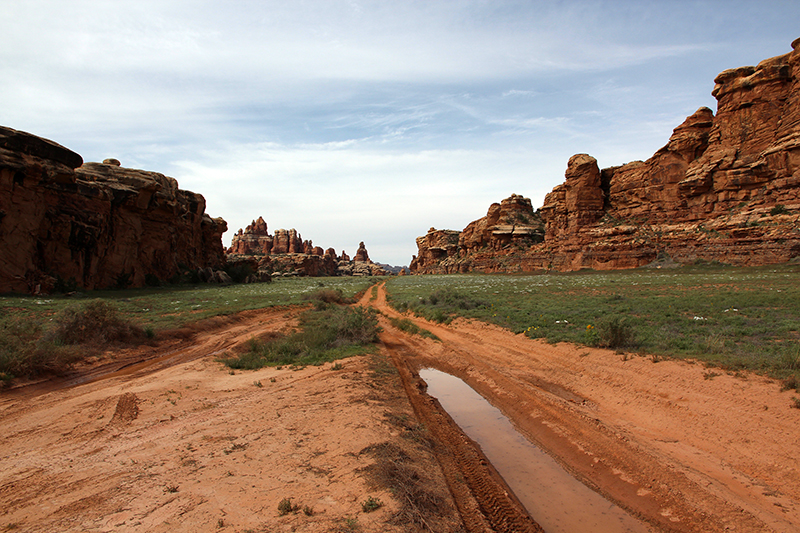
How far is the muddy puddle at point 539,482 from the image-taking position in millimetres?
4355

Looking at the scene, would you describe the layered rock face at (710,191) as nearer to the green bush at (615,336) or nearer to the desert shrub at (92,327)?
the green bush at (615,336)

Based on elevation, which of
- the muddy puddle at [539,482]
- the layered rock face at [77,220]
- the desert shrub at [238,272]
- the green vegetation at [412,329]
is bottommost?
the muddy puddle at [539,482]

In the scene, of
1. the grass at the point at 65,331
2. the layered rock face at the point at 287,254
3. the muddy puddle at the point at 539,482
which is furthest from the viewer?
the layered rock face at the point at 287,254

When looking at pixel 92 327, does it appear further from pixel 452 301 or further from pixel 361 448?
pixel 452 301

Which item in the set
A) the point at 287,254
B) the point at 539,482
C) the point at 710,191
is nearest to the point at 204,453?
the point at 539,482

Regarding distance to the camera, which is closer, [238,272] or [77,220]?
[77,220]

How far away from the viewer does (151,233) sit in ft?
143

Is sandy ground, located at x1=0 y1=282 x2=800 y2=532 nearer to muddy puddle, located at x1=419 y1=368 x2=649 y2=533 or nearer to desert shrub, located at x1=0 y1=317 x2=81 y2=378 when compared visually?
muddy puddle, located at x1=419 y1=368 x2=649 y2=533

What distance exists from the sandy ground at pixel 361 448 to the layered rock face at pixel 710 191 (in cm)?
4253

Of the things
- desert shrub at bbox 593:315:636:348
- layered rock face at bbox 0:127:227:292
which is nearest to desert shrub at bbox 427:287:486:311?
desert shrub at bbox 593:315:636:348

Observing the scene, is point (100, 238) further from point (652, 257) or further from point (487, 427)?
point (652, 257)

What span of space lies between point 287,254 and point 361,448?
430ft

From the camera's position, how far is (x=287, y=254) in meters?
130

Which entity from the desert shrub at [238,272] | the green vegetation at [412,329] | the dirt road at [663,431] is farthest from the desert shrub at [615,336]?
the desert shrub at [238,272]
